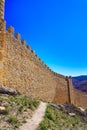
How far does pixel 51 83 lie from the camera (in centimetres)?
2991

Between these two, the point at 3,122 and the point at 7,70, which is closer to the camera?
the point at 3,122

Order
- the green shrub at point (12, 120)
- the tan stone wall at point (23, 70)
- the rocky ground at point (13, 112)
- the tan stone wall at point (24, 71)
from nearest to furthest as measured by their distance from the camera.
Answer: the rocky ground at point (13, 112)
the green shrub at point (12, 120)
the tan stone wall at point (23, 70)
the tan stone wall at point (24, 71)

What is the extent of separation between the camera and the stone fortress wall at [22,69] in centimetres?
1673

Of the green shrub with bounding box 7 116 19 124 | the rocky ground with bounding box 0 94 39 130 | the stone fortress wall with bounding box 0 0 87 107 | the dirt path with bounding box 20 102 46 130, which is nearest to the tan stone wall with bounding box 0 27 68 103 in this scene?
the stone fortress wall with bounding box 0 0 87 107

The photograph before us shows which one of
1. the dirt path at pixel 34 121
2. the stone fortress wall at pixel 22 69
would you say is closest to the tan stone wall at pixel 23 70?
the stone fortress wall at pixel 22 69

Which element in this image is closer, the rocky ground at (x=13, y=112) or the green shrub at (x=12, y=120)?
the rocky ground at (x=13, y=112)

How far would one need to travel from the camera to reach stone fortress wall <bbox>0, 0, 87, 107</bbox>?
659 inches

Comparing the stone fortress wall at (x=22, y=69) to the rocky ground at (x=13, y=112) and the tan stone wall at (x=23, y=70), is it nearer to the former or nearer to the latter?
the tan stone wall at (x=23, y=70)

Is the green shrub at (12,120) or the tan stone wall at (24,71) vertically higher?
the tan stone wall at (24,71)

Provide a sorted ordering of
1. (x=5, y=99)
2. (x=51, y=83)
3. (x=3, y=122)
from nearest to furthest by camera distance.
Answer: (x=3, y=122)
(x=5, y=99)
(x=51, y=83)

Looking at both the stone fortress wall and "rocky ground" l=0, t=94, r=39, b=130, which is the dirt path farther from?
the stone fortress wall

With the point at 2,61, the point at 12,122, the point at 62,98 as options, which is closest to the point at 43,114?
the point at 12,122

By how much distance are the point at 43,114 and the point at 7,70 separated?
18.1 feet

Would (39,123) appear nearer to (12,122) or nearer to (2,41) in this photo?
(12,122)
